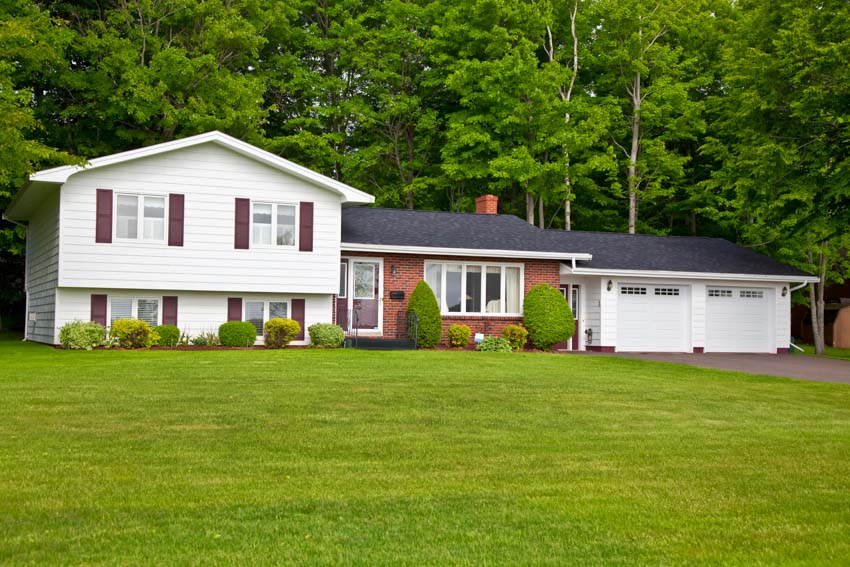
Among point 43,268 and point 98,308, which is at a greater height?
point 43,268

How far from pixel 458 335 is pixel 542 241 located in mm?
4463

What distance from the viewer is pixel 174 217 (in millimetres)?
21703

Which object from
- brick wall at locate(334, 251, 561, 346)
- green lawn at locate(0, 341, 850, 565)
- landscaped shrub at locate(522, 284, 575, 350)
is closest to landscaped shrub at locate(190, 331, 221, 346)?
brick wall at locate(334, 251, 561, 346)

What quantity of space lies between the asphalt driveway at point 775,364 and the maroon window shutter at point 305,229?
9.23 m

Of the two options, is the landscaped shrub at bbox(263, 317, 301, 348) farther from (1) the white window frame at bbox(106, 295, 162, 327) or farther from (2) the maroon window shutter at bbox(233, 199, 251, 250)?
(1) the white window frame at bbox(106, 295, 162, 327)

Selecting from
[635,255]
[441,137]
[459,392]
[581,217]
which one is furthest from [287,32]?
[459,392]

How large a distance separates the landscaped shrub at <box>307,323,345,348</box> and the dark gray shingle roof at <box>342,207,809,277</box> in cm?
258

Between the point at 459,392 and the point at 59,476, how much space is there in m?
6.83

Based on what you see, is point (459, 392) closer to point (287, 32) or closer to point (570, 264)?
point (570, 264)

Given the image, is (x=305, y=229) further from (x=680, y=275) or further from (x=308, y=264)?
(x=680, y=275)

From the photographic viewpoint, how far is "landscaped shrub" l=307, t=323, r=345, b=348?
22062 millimetres

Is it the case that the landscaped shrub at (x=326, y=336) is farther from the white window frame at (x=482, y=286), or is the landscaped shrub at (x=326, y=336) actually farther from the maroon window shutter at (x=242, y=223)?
the white window frame at (x=482, y=286)

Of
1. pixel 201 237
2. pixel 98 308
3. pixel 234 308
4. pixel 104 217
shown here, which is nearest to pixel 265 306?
pixel 234 308

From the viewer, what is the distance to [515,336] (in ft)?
78.3
